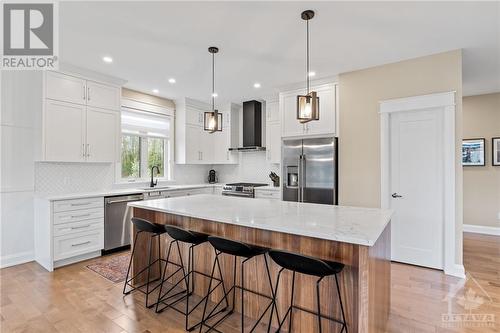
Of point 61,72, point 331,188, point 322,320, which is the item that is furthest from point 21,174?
point 331,188

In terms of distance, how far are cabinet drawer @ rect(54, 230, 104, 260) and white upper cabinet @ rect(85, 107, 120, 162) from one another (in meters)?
1.15

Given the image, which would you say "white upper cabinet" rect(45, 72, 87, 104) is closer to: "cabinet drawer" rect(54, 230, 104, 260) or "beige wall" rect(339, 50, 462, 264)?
"cabinet drawer" rect(54, 230, 104, 260)

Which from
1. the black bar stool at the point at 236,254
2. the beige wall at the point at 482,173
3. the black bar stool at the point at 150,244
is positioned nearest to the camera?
the black bar stool at the point at 236,254

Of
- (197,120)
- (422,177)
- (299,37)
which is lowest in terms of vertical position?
(422,177)

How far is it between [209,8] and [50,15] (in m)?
1.59

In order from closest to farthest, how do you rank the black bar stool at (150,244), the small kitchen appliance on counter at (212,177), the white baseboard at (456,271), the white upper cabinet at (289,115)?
the black bar stool at (150,244), the white baseboard at (456,271), the white upper cabinet at (289,115), the small kitchen appliance on counter at (212,177)

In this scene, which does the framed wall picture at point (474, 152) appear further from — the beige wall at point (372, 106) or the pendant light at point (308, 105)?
the pendant light at point (308, 105)

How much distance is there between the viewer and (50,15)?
2490 millimetres

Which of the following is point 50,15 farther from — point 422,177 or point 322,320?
point 422,177

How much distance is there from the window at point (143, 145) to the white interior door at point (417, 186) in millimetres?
4340

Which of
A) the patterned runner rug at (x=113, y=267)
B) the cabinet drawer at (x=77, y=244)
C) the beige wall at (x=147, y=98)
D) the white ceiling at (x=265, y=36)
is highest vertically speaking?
the white ceiling at (x=265, y=36)

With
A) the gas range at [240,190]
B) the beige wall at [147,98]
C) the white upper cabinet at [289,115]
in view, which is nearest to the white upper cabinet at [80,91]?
the beige wall at [147,98]

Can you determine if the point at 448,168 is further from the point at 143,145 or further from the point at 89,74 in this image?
the point at 89,74

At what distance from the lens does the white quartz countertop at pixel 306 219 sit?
1.61m
